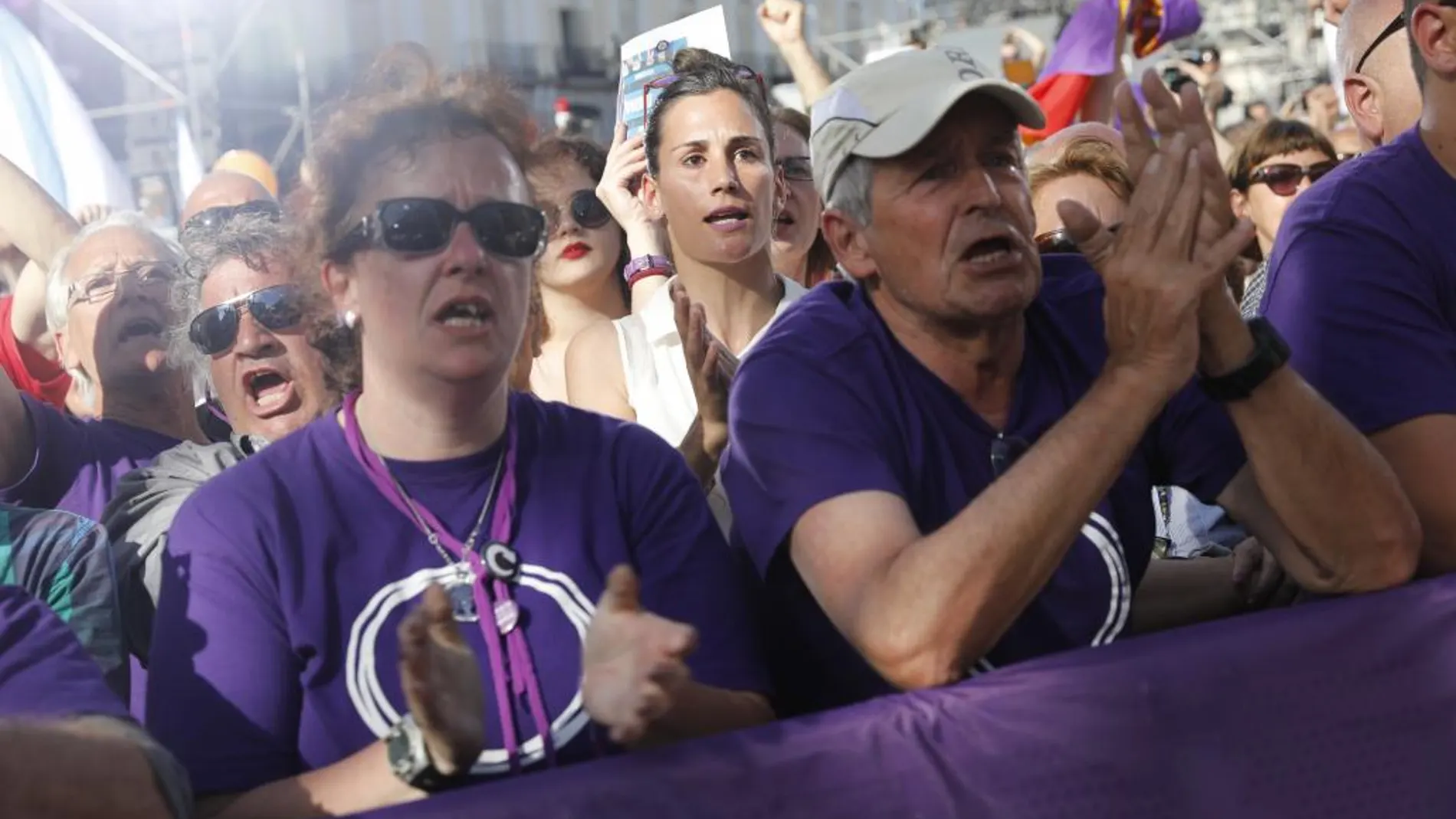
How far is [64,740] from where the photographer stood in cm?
180

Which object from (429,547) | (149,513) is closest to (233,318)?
(149,513)

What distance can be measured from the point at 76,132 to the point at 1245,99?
2398 cm

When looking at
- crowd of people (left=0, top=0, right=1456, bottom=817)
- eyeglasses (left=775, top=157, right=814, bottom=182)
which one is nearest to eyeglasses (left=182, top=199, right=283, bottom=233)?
crowd of people (left=0, top=0, right=1456, bottom=817)

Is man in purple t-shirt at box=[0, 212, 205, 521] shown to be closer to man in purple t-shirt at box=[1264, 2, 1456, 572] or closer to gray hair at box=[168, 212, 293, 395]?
gray hair at box=[168, 212, 293, 395]

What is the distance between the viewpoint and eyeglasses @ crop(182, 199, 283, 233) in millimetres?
3854

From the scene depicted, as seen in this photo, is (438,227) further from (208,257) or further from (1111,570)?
(208,257)

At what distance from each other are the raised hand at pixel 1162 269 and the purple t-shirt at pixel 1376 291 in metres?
→ 0.47

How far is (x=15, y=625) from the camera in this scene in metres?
2.01

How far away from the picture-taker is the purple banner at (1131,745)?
1.91 meters

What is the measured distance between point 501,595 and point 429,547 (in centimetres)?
11

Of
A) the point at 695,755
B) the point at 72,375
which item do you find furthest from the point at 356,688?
the point at 72,375

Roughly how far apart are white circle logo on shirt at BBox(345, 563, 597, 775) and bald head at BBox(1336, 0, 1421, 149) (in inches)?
91.4

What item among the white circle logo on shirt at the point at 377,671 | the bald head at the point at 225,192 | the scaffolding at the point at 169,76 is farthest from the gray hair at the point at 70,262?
the scaffolding at the point at 169,76

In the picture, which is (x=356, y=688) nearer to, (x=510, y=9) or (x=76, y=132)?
(x=76, y=132)
